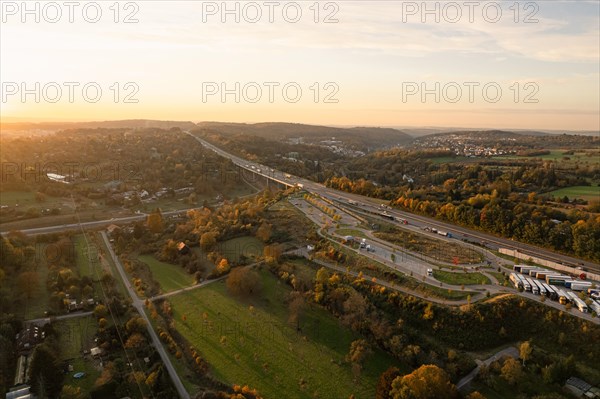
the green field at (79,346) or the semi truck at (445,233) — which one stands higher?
the semi truck at (445,233)

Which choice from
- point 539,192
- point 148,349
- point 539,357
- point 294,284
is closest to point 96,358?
point 148,349

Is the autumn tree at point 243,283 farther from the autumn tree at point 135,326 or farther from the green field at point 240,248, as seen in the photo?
the autumn tree at point 135,326

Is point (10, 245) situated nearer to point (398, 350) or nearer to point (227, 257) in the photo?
point (227, 257)

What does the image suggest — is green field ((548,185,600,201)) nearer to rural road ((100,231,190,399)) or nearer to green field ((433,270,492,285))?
green field ((433,270,492,285))

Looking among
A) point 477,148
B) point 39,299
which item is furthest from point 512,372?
point 477,148

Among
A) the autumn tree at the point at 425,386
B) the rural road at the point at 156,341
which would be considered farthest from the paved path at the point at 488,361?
the rural road at the point at 156,341

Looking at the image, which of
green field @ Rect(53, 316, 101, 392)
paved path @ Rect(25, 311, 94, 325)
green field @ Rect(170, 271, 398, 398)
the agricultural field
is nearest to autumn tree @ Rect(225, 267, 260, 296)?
green field @ Rect(170, 271, 398, 398)
